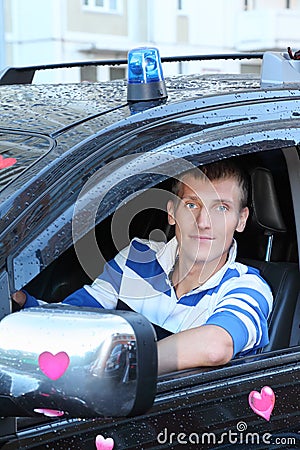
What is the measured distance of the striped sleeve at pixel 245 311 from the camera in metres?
1.89

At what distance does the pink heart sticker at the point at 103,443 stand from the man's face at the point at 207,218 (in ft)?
2.12

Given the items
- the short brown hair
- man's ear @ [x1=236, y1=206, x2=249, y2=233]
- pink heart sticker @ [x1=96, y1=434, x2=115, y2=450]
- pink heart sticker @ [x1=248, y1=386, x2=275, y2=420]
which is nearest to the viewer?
pink heart sticker @ [x1=96, y1=434, x2=115, y2=450]

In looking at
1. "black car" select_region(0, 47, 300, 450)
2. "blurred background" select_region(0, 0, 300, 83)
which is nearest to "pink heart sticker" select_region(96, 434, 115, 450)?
"black car" select_region(0, 47, 300, 450)

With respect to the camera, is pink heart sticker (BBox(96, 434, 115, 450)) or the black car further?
pink heart sticker (BBox(96, 434, 115, 450))

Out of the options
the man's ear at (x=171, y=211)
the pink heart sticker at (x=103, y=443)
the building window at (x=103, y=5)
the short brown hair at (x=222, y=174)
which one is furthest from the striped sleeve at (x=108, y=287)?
the building window at (x=103, y=5)

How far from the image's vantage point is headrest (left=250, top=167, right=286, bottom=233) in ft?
7.56

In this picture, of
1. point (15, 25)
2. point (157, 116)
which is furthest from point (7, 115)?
point (15, 25)

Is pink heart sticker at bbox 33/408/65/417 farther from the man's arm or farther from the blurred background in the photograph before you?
the blurred background

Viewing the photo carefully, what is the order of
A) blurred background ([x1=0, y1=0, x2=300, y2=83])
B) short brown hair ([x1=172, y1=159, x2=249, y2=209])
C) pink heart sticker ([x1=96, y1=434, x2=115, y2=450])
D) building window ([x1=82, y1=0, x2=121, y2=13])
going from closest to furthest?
1. pink heart sticker ([x1=96, y1=434, x2=115, y2=450])
2. short brown hair ([x1=172, y1=159, x2=249, y2=209])
3. blurred background ([x1=0, y1=0, x2=300, y2=83])
4. building window ([x1=82, y1=0, x2=121, y2=13])

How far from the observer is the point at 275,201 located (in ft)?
7.58

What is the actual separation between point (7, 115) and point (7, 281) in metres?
0.63

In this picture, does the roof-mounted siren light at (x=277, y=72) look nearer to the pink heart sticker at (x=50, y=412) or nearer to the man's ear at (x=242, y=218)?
the man's ear at (x=242, y=218)

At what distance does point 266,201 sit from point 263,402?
0.70 m

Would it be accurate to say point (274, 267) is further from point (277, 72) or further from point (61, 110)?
point (61, 110)
